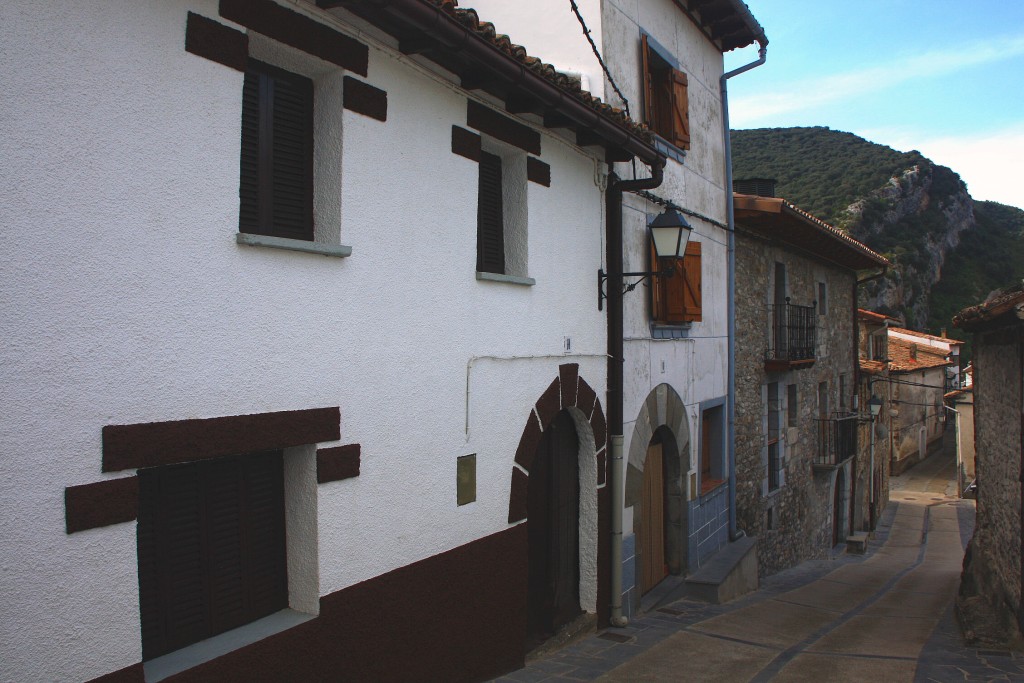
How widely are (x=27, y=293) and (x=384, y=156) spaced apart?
8.17 ft

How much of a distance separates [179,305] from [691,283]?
7535mm

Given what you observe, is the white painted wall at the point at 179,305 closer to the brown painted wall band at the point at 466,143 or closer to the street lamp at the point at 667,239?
the brown painted wall band at the point at 466,143

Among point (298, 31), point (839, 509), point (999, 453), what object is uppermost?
point (298, 31)

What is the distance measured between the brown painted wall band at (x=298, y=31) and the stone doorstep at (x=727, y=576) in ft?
26.2

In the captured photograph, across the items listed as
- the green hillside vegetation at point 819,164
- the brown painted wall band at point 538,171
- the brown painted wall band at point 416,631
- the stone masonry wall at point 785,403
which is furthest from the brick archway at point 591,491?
the green hillside vegetation at point 819,164

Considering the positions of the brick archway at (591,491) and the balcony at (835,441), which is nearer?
the brick archway at (591,491)

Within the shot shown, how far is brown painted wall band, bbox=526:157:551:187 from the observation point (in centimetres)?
707

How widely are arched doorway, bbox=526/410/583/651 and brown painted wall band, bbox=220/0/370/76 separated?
397 cm

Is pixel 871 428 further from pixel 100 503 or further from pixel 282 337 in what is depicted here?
pixel 100 503

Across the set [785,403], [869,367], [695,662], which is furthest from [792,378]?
[869,367]

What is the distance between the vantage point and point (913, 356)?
39500 millimetres

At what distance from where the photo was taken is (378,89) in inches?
205

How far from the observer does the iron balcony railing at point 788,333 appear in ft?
47.8

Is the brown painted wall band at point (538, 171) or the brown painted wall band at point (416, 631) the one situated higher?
the brown painted wall band at point (538, 171)
